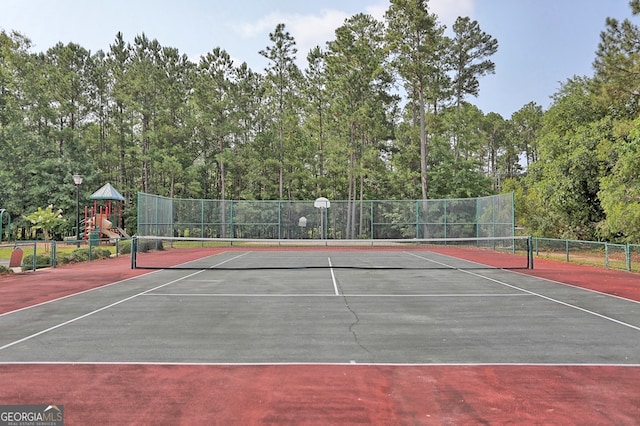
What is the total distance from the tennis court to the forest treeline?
22480mm

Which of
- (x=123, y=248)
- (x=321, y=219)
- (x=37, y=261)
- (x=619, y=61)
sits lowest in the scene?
(x=37, y=261)

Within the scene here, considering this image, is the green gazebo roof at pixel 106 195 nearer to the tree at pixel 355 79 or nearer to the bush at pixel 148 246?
the bush at pixel 148 246

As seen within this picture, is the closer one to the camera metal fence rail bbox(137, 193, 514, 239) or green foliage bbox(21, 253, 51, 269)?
green foliage bbox(21, 253, 51, 269)

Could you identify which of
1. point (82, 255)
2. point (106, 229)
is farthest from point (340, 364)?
point (106, 229)

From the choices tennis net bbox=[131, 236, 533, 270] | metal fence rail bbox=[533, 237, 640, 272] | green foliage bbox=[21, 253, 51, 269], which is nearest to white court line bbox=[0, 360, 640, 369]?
metal fence rail bbox=[533, 237, 640, 272]

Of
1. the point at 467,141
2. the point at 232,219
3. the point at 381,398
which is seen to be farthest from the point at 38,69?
the point at 381,398

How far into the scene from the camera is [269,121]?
52531 millimetres

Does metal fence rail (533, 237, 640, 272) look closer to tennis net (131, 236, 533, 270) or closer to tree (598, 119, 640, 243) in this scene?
tree (598, 119, 640, 243)

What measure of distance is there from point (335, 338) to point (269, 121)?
47.8m

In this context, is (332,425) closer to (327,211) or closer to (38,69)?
(327,211)

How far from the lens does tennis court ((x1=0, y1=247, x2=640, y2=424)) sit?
4.84 meters

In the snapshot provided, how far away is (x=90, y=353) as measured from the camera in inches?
241

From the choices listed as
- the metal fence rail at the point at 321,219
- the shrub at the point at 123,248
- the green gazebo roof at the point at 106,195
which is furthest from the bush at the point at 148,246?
the green gazebo roof at the point at 106,195

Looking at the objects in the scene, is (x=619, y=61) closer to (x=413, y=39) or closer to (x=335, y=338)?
(x=335, y=338)
